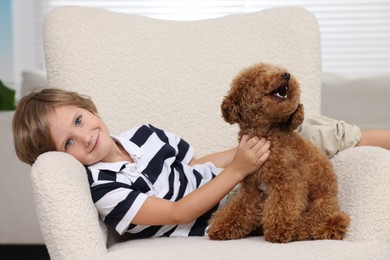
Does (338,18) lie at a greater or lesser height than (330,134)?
lesser

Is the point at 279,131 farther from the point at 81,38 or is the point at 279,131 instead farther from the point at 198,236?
the point at 81,38

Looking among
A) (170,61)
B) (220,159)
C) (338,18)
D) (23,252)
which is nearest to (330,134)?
(220,159)

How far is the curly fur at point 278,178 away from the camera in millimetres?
1340

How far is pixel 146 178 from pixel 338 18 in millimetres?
2556

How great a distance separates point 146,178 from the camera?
5.41ft

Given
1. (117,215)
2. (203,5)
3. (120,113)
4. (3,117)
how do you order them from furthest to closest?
(203,5) → (3,117) → (120,113) → (117,215)

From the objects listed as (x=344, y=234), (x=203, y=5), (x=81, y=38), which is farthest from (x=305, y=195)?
(x=203, y=5)

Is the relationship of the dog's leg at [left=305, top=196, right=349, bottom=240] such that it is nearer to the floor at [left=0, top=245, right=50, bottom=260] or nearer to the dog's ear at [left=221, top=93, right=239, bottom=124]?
the dog's ear at [left=221, top=93, right=239, bottom=124]

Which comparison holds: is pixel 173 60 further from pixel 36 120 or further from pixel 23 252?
pixel 23 252

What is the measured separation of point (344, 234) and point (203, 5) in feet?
8.86

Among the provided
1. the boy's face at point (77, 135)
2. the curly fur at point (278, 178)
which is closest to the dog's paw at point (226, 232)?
the curly fur at point (278, 178)

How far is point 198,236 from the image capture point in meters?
1.59

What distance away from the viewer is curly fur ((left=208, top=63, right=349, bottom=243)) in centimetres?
134

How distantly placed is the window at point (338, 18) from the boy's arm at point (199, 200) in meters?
2.53
